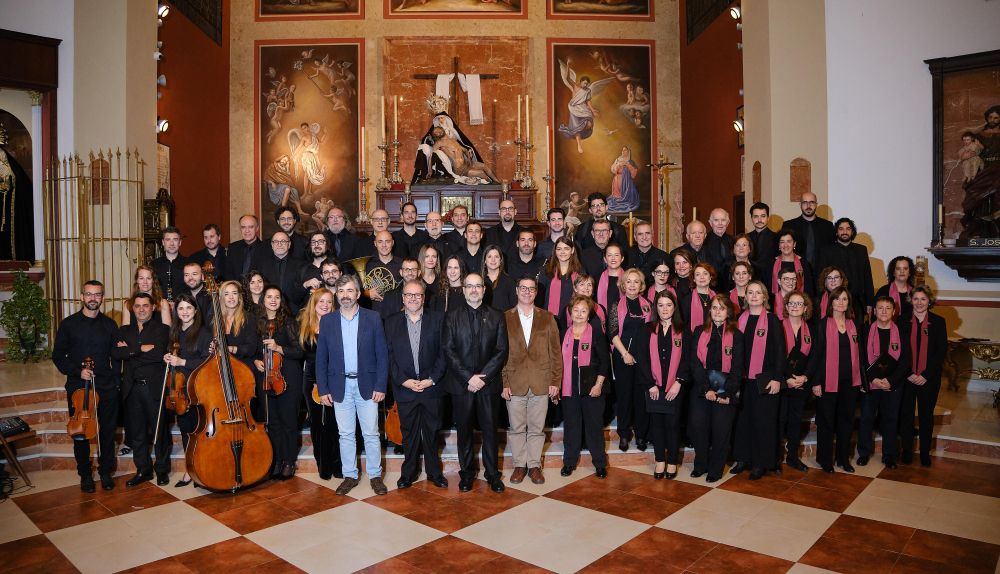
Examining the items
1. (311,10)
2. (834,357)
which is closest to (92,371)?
(834,357)

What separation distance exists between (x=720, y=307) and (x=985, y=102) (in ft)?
16.4

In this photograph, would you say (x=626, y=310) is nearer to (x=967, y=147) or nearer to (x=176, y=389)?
(x=176, y=389)

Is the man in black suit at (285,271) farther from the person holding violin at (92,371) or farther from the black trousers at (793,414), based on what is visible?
the black trousers at (793,414)

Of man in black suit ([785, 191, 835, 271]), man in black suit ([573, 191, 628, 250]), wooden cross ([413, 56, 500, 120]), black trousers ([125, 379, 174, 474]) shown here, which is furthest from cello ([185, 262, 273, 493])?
wooden cross ([413, 56, 500, 120])

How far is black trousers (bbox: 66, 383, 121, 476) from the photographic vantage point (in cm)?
487

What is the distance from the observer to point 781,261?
5965 mm

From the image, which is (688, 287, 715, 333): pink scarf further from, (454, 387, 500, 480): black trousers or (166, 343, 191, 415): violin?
(166, 343, 191, 415): violin

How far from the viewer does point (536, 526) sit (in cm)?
413

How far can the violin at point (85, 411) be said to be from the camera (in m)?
4.72

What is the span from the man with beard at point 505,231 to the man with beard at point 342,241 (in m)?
1.26

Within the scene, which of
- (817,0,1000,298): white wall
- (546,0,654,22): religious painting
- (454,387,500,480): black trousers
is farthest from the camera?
(546,0,654,22): religious painting

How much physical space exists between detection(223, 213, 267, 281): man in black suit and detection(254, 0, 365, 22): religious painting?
795 centimetres

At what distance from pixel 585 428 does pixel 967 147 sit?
573cm

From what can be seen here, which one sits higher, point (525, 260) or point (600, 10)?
point (600, 10)
